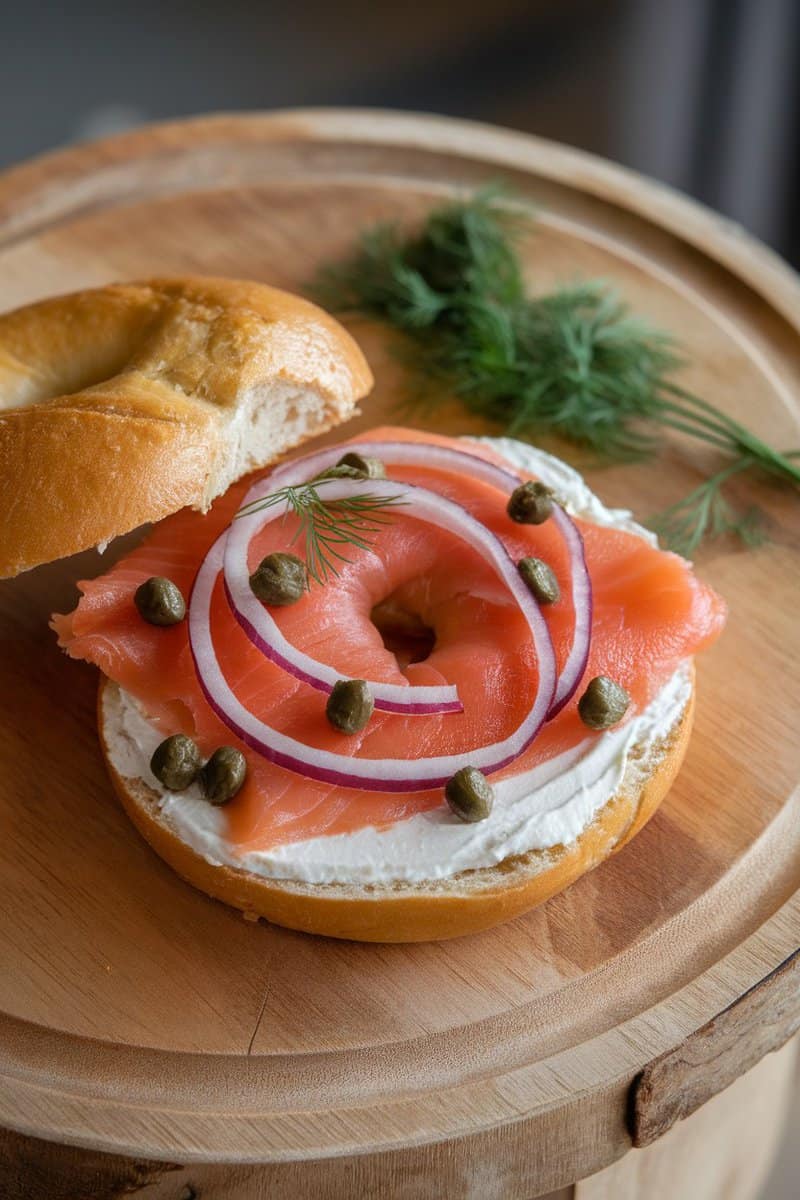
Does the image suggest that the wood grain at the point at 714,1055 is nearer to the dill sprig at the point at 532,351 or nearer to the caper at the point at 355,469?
the dill sprig at the point at 532,351

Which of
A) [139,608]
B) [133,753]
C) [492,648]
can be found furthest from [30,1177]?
[492,648]

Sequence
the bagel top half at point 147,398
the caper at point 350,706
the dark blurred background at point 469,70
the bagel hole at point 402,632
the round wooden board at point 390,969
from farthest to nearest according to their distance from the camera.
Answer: the dark blurred background at point 469,70 → the bagel hole at point 402,632 → the bagel top half at point 147,398 → the caper at point 350,706 → the round wooden board at point 390,969

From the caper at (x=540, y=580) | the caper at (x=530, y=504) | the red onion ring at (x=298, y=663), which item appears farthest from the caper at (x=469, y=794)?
the caper at (x=530, y=504)

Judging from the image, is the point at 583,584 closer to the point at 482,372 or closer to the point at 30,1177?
the point at 482,372

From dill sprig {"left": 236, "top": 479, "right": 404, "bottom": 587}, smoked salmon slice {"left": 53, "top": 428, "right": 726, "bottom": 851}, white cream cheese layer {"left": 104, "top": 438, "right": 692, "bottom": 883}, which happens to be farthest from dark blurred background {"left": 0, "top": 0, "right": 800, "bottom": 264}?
white cream cheese layer {"left": 104, "top": 438, "right": 692, "bottom": 883}

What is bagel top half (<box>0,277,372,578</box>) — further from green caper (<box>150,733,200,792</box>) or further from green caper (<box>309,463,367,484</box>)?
green caper (<box>150,733,200,792</box>)

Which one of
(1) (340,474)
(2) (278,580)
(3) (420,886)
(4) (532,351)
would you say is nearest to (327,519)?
(1) (340,474)
